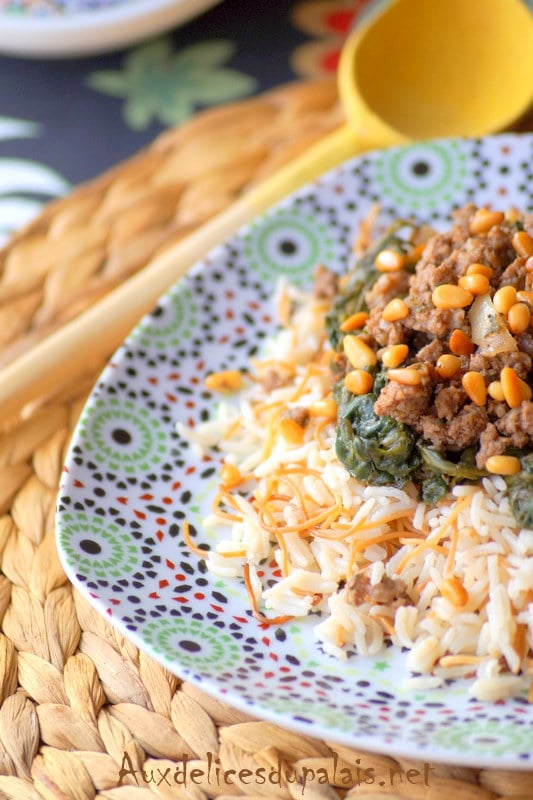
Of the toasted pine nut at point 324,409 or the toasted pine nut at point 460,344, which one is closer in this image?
the toasted pine nut at point 460,344

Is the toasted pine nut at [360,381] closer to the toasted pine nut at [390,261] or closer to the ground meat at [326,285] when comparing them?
the toasted pine nut at [390,261]

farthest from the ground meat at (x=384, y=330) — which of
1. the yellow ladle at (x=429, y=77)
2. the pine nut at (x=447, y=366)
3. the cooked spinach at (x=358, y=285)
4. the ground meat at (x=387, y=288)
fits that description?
the yellow ladle at (x=429, y=77)

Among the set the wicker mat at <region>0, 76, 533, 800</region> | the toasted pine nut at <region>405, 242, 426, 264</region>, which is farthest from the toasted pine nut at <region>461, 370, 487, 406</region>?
the wicker mat at <region>0, 76, 533, 800</region>

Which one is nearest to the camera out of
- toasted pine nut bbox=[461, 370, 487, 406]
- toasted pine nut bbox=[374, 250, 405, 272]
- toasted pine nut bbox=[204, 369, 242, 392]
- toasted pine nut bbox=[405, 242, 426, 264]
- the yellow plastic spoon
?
toasted pine nut bbox=[461, 370, 487, 406]

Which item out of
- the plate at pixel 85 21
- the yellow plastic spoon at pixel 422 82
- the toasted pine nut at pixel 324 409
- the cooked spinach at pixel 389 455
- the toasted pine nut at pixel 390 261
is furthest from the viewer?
the plate at pixel 85 21

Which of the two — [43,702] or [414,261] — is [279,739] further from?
[414,261]

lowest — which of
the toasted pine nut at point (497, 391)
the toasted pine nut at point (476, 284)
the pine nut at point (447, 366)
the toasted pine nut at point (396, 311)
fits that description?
the toasted pine nut at point (497, 391)

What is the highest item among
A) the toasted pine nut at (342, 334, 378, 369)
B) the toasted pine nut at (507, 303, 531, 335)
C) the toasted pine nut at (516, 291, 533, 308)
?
the toasted pine nut at (516, 291, 533, 308)

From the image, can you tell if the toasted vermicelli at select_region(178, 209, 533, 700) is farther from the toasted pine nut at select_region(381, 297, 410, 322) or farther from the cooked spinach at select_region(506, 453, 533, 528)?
the toasted pine nut at select_region(381, 297, 410, 322)
